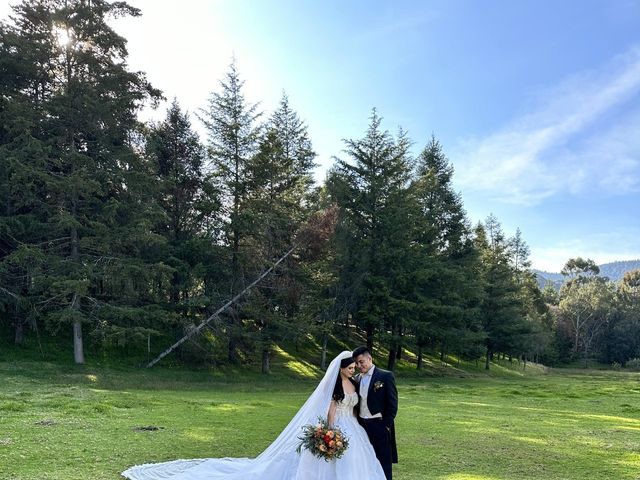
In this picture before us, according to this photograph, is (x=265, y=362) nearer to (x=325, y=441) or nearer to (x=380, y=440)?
(x=380, y=440)

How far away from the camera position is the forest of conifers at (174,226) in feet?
77.5

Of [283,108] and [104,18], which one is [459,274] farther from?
[104,18]

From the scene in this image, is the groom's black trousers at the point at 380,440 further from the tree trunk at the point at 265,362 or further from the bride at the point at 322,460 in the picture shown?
the tree trunk at the point at 265,362

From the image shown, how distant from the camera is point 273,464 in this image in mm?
Result: 7078

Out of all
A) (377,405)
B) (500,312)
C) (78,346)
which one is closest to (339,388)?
(377,405)

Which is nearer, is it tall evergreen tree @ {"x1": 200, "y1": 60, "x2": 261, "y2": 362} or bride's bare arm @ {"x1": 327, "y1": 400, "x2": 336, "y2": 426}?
bride's bare arm @ {"x1": 327, "y1": 400, "x2": 336, "y2": 426}

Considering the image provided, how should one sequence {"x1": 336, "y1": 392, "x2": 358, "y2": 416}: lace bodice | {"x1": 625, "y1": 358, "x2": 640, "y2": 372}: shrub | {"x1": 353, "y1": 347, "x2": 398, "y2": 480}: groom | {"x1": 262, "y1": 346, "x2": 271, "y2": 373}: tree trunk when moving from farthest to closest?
{"x1": 625, "y1": 358, "x2": 640, "y2": 372}: shrub, {"x1": 262, "y1": 346, "x2": 271, "y2": 373}: tree trunk, {"x1": 336, "y1": 392, "x2": 358, "y2": 416}: lace bodice, {"x1": 353, "y1": 347, "x2": 398, "y2": 480}: groom

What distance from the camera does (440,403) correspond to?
62.5 ft

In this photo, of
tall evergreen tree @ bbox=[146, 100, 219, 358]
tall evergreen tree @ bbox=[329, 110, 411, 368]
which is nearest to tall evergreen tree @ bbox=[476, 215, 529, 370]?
tall evergreen tree @ bbox=[329, 110, 411, 368]

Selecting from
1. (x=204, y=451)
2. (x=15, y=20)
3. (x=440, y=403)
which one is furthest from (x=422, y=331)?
(x=15, y=20)

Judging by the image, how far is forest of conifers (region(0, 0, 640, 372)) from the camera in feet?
77.5

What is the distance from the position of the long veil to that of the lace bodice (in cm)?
18

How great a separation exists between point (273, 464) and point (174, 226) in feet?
79.4

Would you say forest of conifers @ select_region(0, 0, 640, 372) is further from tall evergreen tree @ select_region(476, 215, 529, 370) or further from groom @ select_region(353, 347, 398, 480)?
groom @ select_region(353, 347, 398, 480)
